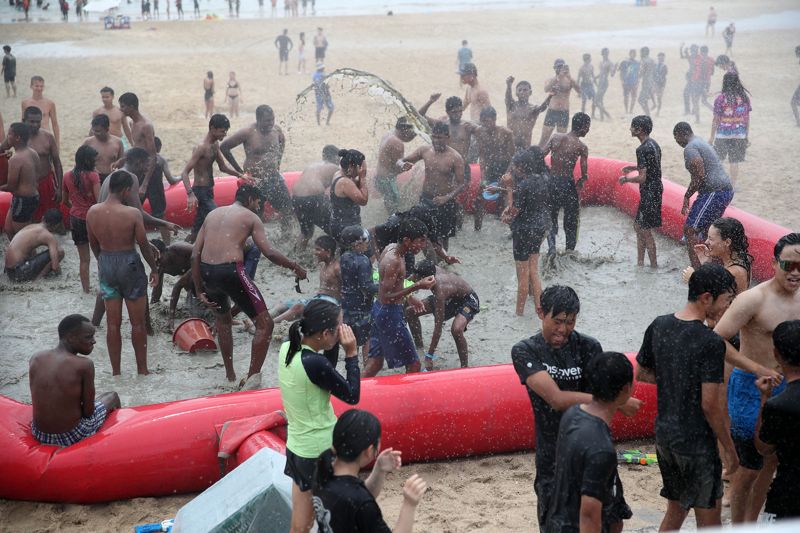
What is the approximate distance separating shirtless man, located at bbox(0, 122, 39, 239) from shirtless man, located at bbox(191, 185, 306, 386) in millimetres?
3556

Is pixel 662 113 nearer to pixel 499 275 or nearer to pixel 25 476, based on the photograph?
pixel 499 275

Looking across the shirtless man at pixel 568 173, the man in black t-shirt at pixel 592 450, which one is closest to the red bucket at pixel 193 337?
the shirtless man at pixel 568 173

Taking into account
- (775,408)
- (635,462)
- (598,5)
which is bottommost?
(635,462)

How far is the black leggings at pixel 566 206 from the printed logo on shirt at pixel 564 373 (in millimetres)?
5137

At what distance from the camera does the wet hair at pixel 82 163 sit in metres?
7.83

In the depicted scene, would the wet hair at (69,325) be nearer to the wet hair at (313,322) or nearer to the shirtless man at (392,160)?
the wet hair at (313,322)

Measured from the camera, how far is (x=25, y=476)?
4977 millimetres

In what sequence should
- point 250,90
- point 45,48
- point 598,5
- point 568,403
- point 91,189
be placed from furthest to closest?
point 598,5 → point 45,48 → point 250,90 → point 91,189 → point 568,403

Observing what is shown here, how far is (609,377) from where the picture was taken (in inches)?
124

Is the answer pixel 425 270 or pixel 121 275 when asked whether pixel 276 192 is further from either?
pixel 425 270

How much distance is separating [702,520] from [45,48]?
2845 cm

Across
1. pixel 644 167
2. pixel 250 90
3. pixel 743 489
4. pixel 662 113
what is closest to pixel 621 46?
pixel 662 113

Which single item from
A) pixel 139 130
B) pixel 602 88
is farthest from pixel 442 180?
pixel 602 88

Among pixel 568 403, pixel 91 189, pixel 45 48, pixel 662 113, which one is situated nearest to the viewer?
pixel 568 403
